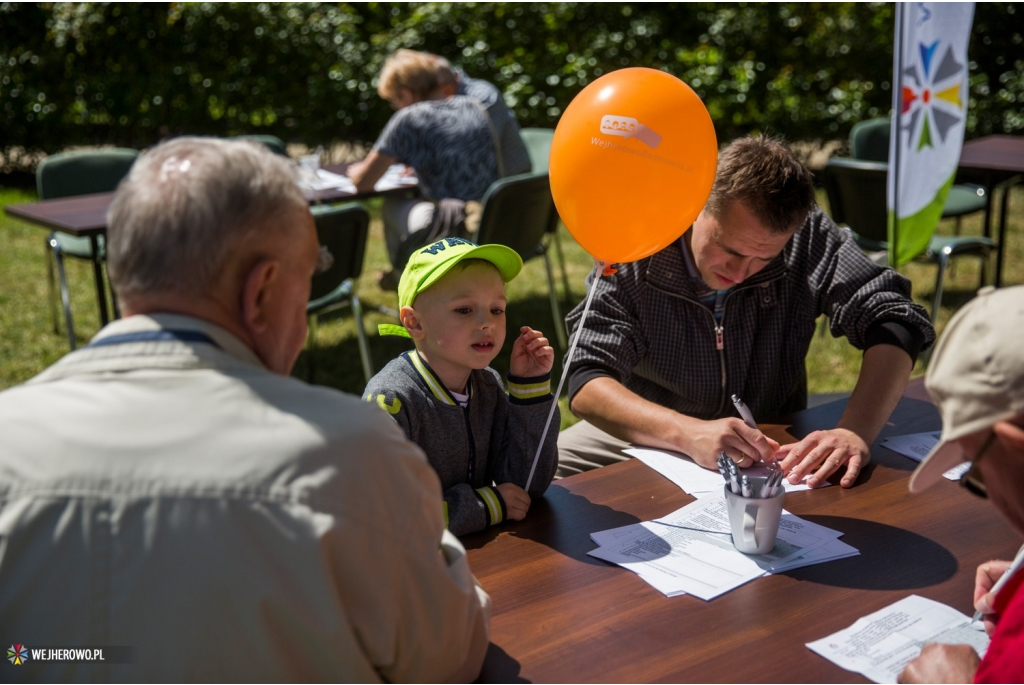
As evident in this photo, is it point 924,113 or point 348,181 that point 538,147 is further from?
point 924,113

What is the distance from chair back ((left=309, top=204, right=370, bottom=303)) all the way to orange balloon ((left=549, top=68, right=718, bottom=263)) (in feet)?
7.19

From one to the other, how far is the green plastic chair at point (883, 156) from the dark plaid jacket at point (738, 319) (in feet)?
12.4

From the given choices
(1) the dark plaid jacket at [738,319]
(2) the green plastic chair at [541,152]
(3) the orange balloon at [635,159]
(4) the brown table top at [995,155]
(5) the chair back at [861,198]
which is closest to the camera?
(3) the orange balloon at [635,159]

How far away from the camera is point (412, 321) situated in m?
2.00

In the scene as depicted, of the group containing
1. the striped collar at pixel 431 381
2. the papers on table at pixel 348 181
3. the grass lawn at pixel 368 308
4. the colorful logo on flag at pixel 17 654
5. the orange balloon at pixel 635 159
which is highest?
the orange balloon at pixel 635 159

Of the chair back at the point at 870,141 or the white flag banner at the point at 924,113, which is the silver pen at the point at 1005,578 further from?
the chair back at the point at 870,141

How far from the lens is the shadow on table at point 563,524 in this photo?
180cm

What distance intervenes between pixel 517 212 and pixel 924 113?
1.98 m

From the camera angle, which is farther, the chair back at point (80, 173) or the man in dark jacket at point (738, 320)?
the chair back at point (80, 173)

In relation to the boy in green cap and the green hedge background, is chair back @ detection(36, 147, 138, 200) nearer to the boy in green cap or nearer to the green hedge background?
the green hedge background

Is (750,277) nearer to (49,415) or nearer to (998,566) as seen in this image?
(998,566)

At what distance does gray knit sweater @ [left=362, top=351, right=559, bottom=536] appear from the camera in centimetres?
190

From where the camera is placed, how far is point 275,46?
9305 mm

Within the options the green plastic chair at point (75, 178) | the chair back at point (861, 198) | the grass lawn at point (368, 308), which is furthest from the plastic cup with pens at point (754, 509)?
the green plastic chair at point (75, 178)
